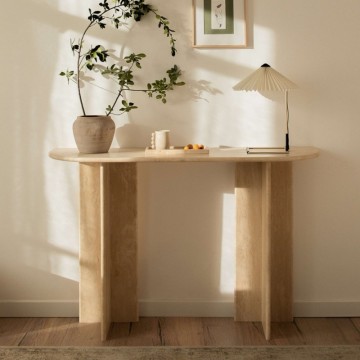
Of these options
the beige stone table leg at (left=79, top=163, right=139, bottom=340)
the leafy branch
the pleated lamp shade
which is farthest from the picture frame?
the beige stone table leg at (left=79, top=163, right=139, bottom=340)

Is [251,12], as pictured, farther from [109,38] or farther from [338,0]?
[109,38]

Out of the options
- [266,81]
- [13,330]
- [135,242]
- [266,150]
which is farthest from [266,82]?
[13,330]

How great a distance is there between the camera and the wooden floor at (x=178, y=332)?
3207mm

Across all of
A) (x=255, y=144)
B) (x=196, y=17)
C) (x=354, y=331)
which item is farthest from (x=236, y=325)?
(x=196, y=17)

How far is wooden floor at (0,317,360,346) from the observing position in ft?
10.5

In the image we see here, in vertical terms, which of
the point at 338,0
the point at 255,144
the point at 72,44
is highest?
the point at 338,0

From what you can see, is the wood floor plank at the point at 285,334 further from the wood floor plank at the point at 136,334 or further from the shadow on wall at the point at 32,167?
the shadow on wall at the point at 32,167

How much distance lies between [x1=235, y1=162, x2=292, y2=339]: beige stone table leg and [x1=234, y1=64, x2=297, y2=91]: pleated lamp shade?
0.42 meters

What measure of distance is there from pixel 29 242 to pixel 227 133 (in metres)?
1.21

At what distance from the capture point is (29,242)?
3.52m

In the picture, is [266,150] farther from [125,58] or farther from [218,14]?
[125,58]

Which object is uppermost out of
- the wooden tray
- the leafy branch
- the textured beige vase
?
the leafy branch

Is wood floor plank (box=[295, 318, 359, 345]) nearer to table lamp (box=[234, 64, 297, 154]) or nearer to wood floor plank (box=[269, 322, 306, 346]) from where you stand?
wood floor plank (box=[269, 322, 306, 346])

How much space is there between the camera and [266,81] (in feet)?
10.4
